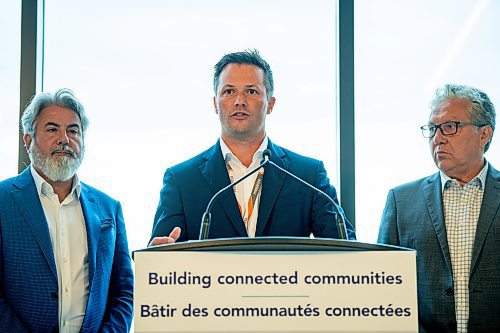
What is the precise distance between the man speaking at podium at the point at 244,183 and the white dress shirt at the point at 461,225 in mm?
441

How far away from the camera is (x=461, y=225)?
240 cm

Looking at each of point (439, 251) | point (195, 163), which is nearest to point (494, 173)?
point (439, 251)

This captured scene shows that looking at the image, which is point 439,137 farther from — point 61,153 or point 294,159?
point 61,153

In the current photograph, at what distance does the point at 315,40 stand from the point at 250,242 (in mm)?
2265

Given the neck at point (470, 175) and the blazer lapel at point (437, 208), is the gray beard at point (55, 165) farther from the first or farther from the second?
the neck at point (470, 175)

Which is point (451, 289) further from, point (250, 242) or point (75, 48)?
point (75, 48)

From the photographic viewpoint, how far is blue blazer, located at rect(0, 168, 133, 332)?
2.32 m

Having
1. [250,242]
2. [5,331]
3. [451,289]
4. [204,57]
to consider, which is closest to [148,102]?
[204,57]

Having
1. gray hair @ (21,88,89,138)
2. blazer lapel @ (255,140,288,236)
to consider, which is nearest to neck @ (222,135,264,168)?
blazer lapel @ (255,140,288,236)

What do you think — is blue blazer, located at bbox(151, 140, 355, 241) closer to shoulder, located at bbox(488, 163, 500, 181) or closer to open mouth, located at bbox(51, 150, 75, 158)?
open mouth, located at bbox(51, 150, 75, 158)

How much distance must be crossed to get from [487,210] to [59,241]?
1.76 meters

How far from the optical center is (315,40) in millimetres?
3385

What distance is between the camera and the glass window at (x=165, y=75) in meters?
3.29

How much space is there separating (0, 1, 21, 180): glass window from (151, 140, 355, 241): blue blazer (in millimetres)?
1398
